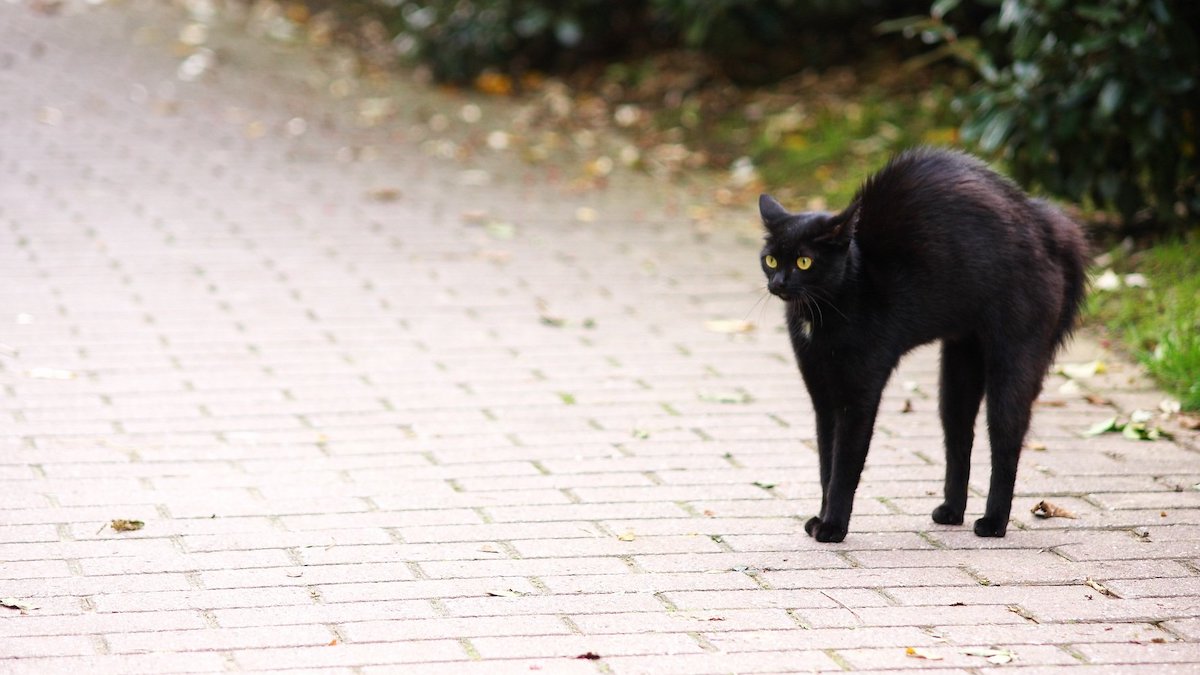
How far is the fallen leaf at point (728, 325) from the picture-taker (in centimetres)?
687

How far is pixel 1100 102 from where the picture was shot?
22.5 ft

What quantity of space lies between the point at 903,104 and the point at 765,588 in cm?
661

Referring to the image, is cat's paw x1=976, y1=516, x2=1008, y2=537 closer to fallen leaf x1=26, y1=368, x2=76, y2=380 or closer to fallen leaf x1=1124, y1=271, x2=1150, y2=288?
fallen leaf x1=1124, y1=271, x2=1150, y2=288

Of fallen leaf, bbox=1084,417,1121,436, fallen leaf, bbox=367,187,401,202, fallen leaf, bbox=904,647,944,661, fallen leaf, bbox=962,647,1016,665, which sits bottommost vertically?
fallen leaf, bbox=367,187,401,202

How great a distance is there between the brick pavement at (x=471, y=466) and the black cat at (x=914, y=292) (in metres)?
0.36

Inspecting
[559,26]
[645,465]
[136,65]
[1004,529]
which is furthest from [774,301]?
[136,65]

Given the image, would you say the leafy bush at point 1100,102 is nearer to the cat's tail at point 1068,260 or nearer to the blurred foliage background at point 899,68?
the blurred foliage background at point 899,68

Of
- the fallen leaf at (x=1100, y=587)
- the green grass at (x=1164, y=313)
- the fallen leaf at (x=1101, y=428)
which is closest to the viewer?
the fallen leaf at (x=1100, y=587)

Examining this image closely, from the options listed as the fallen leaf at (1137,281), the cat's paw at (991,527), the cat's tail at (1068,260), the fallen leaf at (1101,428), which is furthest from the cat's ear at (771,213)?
the fallen leaf at (1137,281)

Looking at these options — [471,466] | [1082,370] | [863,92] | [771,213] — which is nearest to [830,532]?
[771,213]

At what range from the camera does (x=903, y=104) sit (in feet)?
32.7

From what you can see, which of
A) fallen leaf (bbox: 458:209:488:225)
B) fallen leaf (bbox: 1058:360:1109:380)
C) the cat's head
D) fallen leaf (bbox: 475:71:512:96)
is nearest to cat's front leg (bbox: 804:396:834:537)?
the cat's head

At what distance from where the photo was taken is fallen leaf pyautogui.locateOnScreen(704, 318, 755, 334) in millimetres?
6871

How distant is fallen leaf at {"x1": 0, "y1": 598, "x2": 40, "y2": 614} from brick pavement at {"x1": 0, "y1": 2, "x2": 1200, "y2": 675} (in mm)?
25
